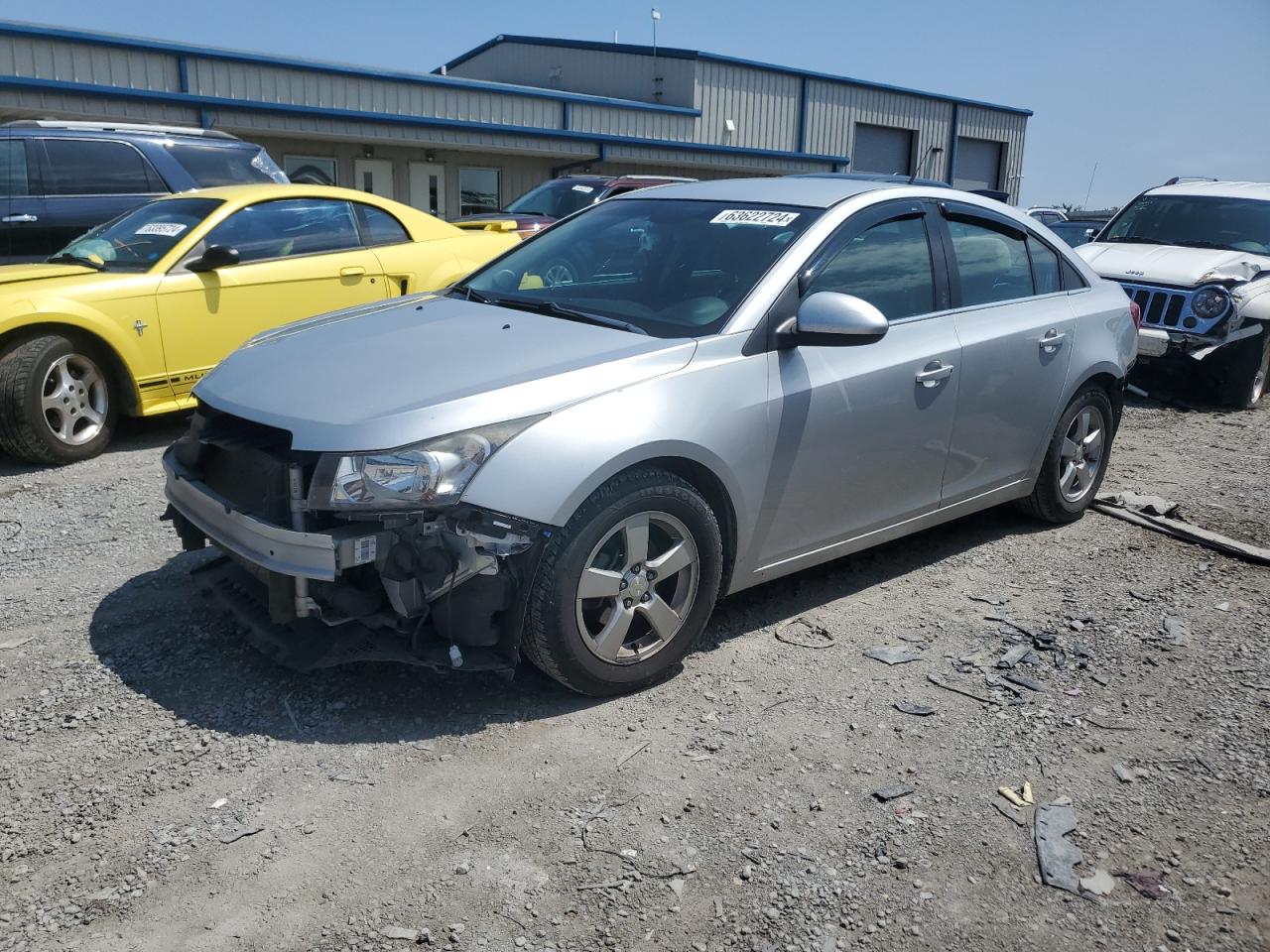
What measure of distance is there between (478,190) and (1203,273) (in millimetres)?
15539

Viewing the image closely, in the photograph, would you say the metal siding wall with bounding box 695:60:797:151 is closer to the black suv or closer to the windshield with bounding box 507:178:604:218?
the windshield with bounding box 507:178:604:218

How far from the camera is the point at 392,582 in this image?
3199mm

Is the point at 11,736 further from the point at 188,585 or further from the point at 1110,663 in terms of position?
the point at 1110,663

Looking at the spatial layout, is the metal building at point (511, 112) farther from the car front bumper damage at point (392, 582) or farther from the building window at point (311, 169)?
the car front bumper damage at point (392, 582)

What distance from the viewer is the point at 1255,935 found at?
103 inches

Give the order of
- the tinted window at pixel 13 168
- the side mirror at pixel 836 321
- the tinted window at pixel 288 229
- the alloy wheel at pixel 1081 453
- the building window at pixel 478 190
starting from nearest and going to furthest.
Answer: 1. the side mirror at pixel 836 321
2. the alloy wheel at pixel 1081 453
3. the tinted window at pixel 288 229
4. the tinted window at pixel 13 168
5. the building window at pixel 478 190

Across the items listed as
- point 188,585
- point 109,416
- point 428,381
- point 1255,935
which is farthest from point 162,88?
point 1255,935

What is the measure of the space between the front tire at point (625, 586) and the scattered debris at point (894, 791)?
2.95ft

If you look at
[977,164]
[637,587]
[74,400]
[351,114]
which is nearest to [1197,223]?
[637,587]

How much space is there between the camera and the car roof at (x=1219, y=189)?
33.8 feet

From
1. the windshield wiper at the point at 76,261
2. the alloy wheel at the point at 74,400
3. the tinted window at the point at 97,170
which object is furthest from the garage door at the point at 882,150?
the alloy wheel at the point at 74,400

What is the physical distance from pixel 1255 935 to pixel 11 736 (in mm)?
3580

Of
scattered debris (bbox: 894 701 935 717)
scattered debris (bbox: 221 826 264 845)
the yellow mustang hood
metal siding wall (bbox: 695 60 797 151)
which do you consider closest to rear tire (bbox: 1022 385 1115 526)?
scattered debris (bbox: 894 701 935 717)

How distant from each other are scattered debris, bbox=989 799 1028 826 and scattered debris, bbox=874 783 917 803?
0.24m
